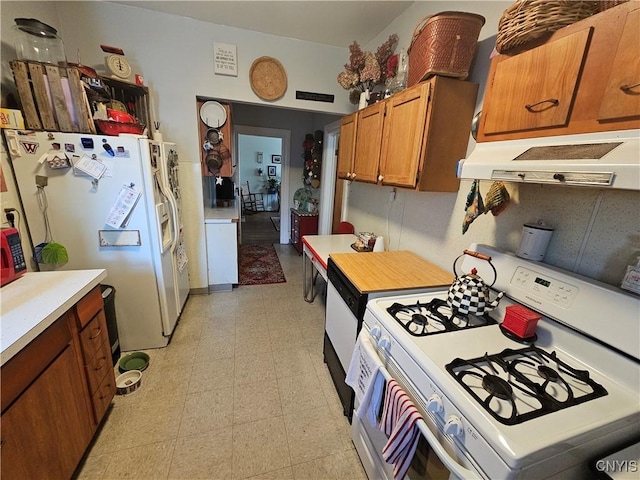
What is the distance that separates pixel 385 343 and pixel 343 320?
0.57 m

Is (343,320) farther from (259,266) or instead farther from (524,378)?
(259,266)

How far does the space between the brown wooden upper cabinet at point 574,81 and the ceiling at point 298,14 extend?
1.55 m

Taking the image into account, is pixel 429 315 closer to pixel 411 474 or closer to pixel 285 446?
pixel 411 474

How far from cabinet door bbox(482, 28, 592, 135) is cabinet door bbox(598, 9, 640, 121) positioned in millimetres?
88

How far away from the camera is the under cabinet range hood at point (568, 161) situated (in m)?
0.61

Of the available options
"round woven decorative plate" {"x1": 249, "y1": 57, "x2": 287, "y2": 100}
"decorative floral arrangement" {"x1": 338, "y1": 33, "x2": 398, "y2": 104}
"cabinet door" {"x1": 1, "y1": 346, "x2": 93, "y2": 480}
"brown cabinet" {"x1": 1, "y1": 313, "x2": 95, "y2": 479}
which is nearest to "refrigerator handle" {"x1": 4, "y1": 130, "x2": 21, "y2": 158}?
"brown cabinet" {"x1": 1, "y1": 313, "x2": 95, "y2": 479}

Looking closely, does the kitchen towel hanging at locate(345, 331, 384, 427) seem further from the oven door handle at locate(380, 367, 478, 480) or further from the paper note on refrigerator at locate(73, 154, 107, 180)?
the paper note on refrigerator at locate(73, 154, 107, 180)

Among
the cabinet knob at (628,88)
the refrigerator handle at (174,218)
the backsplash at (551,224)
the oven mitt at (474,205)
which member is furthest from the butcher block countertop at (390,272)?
the refrigerator handle at (174,218)

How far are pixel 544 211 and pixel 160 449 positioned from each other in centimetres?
227

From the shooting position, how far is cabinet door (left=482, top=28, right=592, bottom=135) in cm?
80

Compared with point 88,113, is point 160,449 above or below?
below

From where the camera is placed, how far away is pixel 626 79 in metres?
0.68

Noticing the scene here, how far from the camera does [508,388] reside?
0.73 m

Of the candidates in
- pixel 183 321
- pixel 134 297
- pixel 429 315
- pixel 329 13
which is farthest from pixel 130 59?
pixel 429 315
